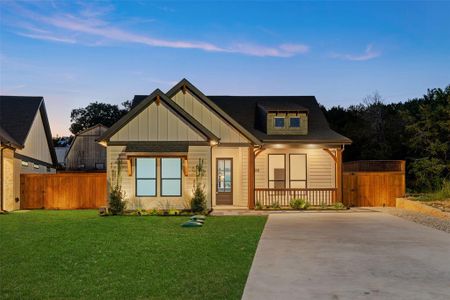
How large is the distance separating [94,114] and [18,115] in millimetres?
63883

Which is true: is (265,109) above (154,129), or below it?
above

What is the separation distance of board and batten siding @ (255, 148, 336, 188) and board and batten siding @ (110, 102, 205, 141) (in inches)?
179

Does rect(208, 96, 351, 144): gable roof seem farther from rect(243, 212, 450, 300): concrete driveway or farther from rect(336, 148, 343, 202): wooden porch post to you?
rect(243, 212, 450, 300): concrete driveway

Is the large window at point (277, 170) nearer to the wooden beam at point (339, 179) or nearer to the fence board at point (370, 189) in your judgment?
the wooden beam at point (339, 179)

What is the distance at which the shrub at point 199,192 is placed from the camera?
728 inches

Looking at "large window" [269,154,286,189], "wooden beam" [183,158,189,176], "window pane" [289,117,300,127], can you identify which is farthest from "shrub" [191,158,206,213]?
"window pane" [289,117,300,127]

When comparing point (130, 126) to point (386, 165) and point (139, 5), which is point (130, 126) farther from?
point (386, 165)

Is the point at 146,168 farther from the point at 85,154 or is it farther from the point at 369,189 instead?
the point at 85,154

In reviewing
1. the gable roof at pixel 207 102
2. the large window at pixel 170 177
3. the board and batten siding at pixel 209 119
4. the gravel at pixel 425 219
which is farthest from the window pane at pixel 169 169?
the gravel at pixel 425 219

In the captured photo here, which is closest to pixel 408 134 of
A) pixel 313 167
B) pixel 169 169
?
pixel 313 167

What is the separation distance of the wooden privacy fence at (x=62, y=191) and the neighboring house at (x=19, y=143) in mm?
633

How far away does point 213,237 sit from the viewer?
11734mm

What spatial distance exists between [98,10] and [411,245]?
1265 centimetres

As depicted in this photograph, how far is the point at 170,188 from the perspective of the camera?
1903 cm
